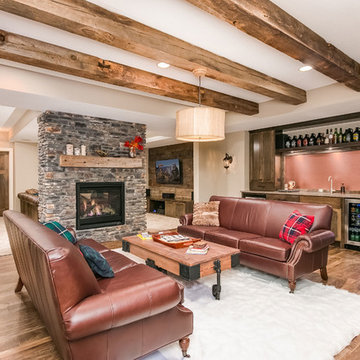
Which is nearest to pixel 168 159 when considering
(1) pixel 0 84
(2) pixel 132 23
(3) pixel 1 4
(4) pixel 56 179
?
(4) pixel 56 179

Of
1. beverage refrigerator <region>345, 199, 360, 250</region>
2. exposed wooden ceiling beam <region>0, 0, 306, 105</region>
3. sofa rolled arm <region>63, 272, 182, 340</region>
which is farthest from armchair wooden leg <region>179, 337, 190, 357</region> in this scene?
beverage refrigerator <region>345, 199, 360, 250</region>

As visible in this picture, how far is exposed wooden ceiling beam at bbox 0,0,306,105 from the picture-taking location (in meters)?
2.15

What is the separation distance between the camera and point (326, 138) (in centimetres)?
564

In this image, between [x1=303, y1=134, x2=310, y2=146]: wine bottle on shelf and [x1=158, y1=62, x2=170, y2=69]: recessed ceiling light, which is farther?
[x1=303, y1=134, x2=310, y2=146]: wine bottle on shelf

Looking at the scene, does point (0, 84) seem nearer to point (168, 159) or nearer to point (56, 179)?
point (56, 179)

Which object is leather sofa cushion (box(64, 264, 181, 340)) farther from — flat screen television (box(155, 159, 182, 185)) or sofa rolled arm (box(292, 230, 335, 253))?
flat screen television (box(155, 159, 182, 185))

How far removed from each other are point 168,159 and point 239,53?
6.11 m

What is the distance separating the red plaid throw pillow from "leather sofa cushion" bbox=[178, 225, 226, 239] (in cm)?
109

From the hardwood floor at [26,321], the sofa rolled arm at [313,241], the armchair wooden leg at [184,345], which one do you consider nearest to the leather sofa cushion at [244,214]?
the sofa rolled arm at [313,241]

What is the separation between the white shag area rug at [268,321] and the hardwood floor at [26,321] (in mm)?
188

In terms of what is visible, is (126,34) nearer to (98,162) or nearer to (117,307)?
(117,307)

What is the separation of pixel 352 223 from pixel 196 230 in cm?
288

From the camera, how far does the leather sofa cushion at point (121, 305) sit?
148cm

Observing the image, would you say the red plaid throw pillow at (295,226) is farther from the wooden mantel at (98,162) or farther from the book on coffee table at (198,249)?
the wooden mantel at (98,162)
